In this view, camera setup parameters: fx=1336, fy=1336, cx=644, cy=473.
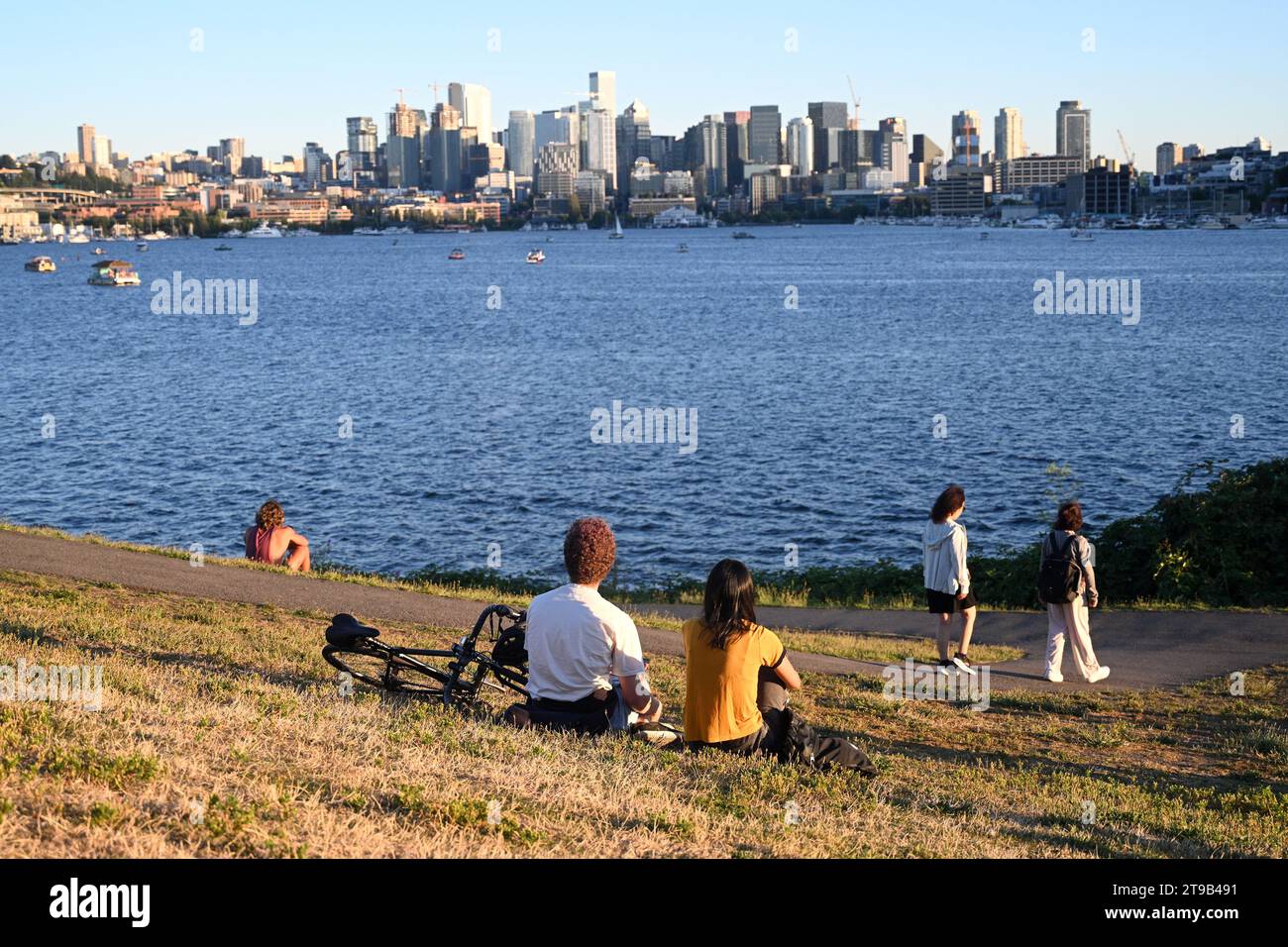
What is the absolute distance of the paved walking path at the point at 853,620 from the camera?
13297mm

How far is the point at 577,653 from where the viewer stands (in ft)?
25.6

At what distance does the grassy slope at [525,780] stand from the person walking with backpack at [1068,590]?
5.04ft

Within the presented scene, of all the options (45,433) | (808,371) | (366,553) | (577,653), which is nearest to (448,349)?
(808,371)

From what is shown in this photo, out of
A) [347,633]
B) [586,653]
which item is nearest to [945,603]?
[586,653]

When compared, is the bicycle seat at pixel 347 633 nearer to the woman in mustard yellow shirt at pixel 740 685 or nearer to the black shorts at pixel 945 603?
the woman in mustard yellow shirt at pixel 740 685

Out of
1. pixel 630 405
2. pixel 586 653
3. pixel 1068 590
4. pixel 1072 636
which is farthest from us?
pixel 630 405

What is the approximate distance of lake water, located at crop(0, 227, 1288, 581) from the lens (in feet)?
98.5

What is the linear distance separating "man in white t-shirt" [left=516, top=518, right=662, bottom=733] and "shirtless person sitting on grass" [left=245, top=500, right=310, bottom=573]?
8.77m

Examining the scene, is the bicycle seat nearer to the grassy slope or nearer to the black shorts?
the grassy slope

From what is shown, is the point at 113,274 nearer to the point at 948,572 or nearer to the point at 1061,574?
the point at 948,572

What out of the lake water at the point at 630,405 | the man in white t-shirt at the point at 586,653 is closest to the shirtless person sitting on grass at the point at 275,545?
the man in white t-shirt at the point at 586,653

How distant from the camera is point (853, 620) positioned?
1673 cm

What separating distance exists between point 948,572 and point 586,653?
5.70 meters
